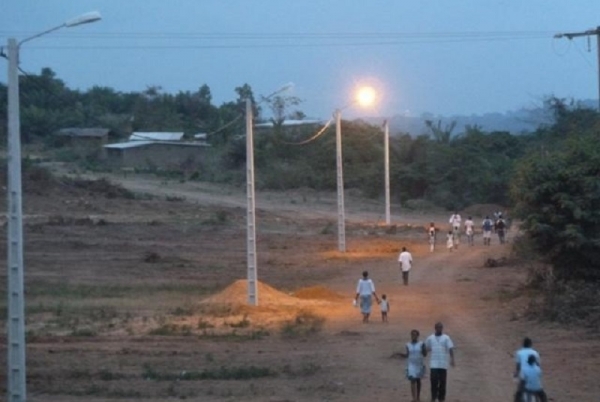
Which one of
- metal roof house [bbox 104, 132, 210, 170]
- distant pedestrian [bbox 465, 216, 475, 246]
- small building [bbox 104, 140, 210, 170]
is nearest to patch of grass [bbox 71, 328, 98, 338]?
distant pedestrian [bbox 465, 216, 475, 246]

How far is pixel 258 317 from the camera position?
106ft

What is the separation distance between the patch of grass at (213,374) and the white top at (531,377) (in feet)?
21.2

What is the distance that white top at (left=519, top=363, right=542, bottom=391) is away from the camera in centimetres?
1678

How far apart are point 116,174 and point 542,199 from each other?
214ft

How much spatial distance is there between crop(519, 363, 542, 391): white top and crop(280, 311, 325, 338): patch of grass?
12.0 m

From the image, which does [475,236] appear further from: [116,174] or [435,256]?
[116,174]

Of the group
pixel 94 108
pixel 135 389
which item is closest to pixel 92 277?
pixel 135 389

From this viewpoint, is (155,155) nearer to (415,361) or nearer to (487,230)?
(487,230)

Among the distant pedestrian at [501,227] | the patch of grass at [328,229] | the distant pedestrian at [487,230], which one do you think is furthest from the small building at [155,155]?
the distant pedestrian at [501,227]

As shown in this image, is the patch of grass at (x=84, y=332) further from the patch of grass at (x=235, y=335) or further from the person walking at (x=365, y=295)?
the person walking at (x=365, y=295)

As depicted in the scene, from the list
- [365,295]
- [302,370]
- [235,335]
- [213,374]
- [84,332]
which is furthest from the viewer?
[365,295]

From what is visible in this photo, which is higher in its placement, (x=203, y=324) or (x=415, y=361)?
(x=415, y=361)

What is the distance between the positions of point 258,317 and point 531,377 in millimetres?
15968

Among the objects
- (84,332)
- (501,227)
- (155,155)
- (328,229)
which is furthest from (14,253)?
(155,155)
